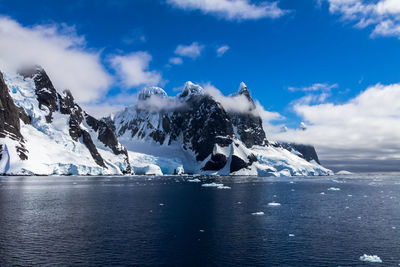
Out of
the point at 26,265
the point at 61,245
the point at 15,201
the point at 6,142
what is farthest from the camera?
Answer: the point at 6,142

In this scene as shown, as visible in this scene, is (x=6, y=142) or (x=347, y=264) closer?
(x=347, y=264)

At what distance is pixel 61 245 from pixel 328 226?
3661 centimetres

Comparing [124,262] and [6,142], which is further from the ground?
[6,142]

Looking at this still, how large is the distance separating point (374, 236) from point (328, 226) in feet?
23.9

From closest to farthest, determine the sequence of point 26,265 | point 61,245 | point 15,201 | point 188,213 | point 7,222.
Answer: point 26,265 < point 61,245 < point 7,222 < point 188,213 < point 15,201

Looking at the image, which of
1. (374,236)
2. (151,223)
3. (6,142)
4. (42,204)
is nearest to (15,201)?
(42,204)

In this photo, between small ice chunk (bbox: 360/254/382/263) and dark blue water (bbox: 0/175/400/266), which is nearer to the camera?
small ice chunk (bbox: 360/254/382/263)

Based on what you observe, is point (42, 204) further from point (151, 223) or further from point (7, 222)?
point (151, 223)

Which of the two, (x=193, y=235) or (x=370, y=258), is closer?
(x=370, y=258)

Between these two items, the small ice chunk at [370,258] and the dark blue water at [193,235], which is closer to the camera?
the small ice chunk at [370,258]

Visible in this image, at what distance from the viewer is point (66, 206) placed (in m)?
66.2

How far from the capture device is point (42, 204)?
224ft

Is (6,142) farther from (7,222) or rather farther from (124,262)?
(124,262)

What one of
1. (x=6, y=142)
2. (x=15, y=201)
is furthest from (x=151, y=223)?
(x=6, y=142)
